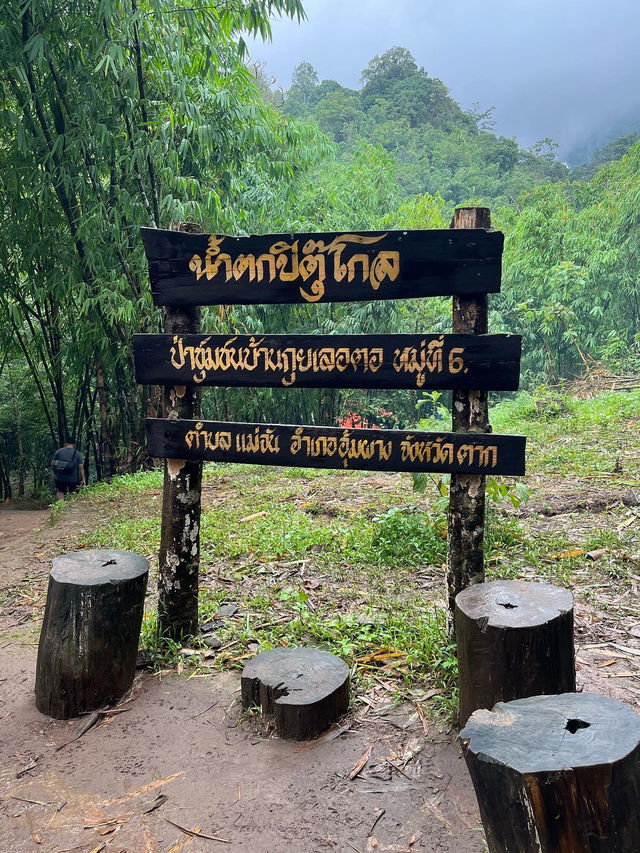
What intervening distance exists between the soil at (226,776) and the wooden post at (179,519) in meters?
0.33

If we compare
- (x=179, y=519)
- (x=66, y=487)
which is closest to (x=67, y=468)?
(x=66, y=487)

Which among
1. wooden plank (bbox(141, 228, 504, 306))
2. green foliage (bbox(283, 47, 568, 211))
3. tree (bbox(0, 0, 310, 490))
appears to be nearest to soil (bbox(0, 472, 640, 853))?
wooden plank (bbox(141, 228, 504, 306))

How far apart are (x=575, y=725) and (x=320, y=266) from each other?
6.44 feet

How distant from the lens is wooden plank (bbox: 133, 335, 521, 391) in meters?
2.56

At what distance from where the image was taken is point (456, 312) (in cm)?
264

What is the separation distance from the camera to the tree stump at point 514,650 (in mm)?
2143

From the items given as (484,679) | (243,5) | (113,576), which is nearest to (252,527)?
(113,576)

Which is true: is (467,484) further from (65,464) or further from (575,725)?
(65,464)

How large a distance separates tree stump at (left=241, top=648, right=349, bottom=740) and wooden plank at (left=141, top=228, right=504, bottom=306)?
1548 mm

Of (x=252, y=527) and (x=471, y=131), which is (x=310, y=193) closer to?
(x=252, y=527)

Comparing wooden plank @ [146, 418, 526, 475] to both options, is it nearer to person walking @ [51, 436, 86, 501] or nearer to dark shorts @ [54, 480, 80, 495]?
person walking @ [51, 436, 86, 501]

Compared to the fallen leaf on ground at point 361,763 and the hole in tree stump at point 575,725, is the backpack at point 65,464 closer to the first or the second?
the fallen leaf on ground at point 361,763

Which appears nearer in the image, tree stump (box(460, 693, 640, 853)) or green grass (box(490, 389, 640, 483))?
tree stump (box(460, 693, 640, 853))

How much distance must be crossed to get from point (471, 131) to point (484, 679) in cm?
3382
